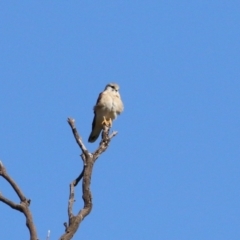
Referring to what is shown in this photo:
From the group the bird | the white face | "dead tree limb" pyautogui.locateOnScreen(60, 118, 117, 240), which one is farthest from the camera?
the white face

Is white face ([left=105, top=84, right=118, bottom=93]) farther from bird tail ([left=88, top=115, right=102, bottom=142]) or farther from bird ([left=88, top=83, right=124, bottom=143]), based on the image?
bird tail ([left=88, top=115, right=102, bottom=142])

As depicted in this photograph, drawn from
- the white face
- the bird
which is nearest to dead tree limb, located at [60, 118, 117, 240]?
the bird

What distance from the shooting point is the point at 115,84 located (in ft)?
37.2

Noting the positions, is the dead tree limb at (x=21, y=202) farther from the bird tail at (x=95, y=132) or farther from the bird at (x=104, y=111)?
the bird tail at (x=95, y=132)

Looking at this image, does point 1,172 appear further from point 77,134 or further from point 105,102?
point 105,102

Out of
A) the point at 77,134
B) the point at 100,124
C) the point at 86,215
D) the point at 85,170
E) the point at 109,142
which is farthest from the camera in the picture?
the point at 100,124

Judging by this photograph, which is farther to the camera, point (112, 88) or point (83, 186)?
point (112, 88)

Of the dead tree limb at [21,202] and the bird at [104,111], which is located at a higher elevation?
the bird at [104,111]

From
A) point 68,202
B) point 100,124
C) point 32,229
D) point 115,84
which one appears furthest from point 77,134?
point 115,84

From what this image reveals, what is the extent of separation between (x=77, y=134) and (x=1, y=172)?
47.9 inches

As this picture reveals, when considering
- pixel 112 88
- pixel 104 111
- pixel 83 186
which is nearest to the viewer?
pixel 83 186

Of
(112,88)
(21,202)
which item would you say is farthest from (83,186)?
(112,88)

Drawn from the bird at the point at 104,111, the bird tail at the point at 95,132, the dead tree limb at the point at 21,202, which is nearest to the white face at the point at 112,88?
the bird at the point at 104,111

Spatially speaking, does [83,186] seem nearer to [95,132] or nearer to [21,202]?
[21,202]
